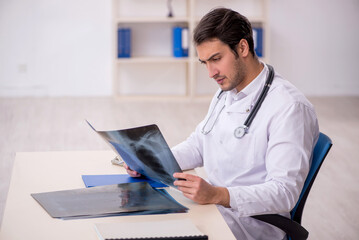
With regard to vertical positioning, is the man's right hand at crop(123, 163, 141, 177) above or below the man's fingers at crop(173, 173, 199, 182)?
below

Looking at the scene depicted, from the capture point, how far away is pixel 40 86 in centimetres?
645

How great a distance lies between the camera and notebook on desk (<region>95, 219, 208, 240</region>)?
1.27 m

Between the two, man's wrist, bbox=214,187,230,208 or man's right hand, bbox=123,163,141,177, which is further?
man's right hand, bbox=123,163,141,177

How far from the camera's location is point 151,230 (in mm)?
1307

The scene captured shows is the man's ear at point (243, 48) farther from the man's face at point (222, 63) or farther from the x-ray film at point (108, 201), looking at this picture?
the x-ray film at point (108, 201)

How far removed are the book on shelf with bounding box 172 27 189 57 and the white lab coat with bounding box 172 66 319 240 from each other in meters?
4.27

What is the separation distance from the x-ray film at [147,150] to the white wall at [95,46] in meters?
4.95

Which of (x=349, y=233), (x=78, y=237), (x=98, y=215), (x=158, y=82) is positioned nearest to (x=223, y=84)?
(x=98, y=215)

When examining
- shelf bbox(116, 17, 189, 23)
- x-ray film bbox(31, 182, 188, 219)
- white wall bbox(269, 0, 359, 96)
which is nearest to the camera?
x-ray film bbox(31, 182, 188, 219)

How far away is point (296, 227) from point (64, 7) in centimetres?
525

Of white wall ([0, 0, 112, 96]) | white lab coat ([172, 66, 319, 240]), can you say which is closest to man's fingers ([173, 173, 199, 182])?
white lab coat ([172, 66, 319, 240])

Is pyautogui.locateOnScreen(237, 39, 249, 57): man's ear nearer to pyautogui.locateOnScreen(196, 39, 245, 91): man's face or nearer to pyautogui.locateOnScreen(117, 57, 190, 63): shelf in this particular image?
pyautogui.locateOnScreen(196, 39, 245, 91): man's face

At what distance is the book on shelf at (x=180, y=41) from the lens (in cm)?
613

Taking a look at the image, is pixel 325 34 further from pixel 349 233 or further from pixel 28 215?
pixel 28 215
